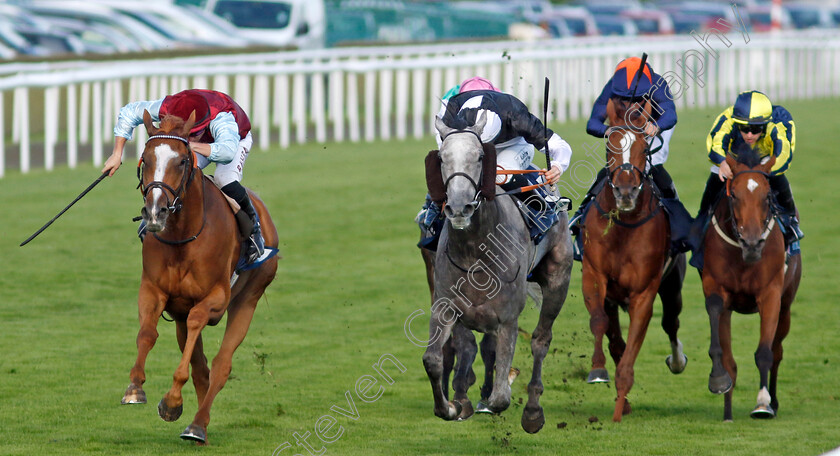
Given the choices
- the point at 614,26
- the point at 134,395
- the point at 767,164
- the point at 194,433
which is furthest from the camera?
the point at 614,26

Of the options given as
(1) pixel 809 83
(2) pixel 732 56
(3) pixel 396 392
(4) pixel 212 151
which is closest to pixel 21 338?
(3) pixel 396 392

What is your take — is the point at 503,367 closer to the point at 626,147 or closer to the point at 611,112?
the point at 626,147

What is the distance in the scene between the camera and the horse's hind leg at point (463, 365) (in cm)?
732

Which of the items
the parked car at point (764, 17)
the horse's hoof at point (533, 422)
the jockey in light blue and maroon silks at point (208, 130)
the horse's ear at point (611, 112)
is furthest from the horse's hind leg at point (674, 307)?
the parked car at point (764, 17)

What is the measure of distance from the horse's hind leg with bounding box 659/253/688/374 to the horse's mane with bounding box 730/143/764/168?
1.07 meters

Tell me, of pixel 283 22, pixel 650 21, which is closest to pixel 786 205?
Result: pixel 283 22

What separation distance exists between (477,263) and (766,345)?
6.94 feet

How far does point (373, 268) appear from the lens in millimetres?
12680

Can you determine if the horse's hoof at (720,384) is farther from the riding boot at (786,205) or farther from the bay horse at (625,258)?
the riding boot at (786,205)

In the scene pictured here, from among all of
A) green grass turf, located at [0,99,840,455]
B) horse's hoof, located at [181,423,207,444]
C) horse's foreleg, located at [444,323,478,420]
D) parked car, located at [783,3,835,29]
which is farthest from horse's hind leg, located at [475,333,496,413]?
parked car, located at [783,3,835,29]

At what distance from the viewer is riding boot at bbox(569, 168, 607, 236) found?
824cm

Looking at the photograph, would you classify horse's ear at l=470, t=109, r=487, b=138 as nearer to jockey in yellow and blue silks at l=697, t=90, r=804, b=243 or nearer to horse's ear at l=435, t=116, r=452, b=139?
horse's ear at l=435, t=116, r=452, b=139

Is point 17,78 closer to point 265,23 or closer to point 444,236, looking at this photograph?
point 265,23

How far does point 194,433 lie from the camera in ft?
23.0
